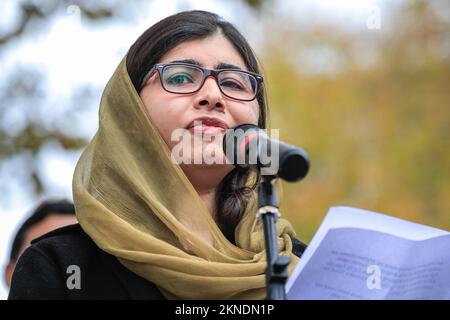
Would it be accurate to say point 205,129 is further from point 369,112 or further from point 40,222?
point 369,112

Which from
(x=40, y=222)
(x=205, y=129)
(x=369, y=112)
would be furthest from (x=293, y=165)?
(x=369, y=112)

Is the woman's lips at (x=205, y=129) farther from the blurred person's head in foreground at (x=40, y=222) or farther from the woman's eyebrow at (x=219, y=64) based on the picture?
the blurred person's head in foreground at (x=40, y=222)

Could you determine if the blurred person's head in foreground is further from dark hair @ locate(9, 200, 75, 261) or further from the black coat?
the black coat

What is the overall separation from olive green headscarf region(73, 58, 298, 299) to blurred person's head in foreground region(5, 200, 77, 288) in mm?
2323

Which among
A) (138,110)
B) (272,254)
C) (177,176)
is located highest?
(138,110)

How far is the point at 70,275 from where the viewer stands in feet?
8.94

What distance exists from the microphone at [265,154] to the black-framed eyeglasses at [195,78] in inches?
17.8

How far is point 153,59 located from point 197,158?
44 centimetres

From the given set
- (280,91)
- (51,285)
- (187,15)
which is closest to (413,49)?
(280,91)

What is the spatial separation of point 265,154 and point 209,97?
672 millimetres

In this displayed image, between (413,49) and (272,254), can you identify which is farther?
(413,49)

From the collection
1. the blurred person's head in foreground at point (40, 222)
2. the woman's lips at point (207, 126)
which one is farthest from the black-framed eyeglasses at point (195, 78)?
the blurred person's head in foreground at point (40, 222)
